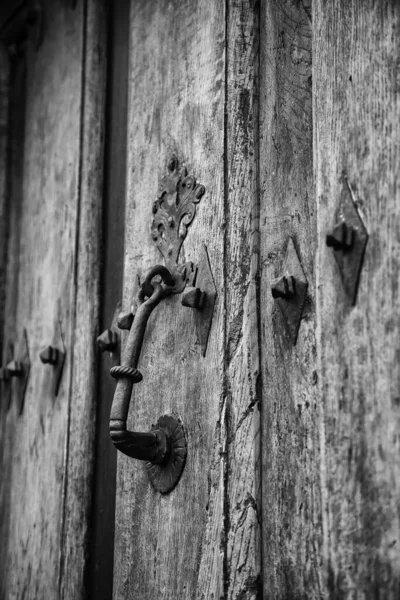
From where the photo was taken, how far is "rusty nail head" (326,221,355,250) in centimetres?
74

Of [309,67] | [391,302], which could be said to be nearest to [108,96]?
[309,67]

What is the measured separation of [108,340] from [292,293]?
0.37 metres

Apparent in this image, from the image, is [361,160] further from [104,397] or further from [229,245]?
[104,397]

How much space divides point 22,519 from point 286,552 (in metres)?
0.64

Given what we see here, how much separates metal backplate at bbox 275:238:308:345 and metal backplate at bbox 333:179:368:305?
0.09 meters

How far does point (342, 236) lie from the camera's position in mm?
743

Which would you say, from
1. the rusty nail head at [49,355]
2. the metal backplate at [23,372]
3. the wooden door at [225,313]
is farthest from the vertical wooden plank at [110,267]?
the metal backplate at [23,372]

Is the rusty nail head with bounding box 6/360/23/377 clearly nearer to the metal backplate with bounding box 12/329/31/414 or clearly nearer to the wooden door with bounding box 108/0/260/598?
the metal backplate with bounding box 12/329/31/414

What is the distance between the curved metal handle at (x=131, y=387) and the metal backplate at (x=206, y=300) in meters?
0.05

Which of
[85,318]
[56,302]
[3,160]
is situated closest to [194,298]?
[85,318]

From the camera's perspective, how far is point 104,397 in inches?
45.3

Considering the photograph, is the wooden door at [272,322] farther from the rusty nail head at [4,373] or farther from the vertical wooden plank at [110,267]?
the rusty nail head at [4,373]

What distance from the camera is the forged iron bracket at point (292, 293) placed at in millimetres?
838

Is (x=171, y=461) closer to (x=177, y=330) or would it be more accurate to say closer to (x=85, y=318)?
(x=177, y=330)
